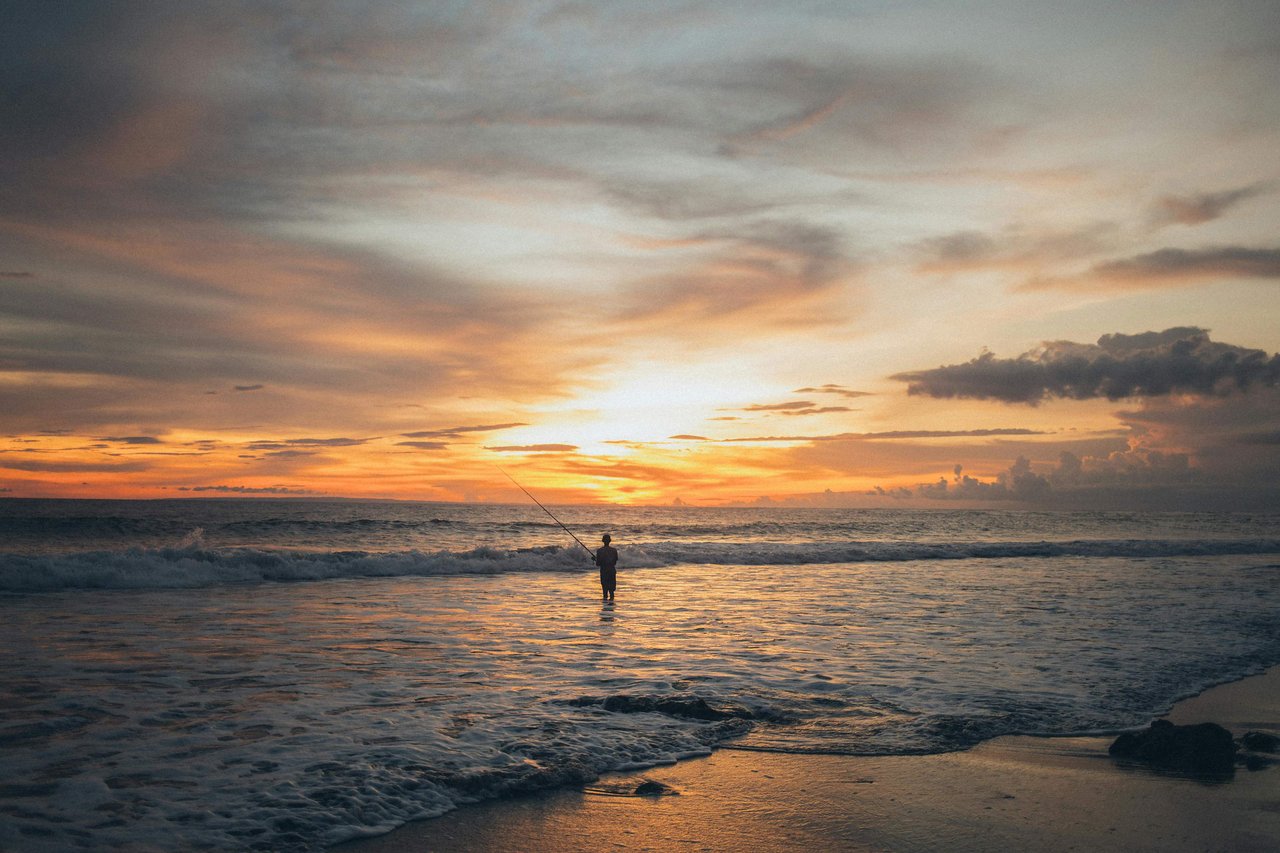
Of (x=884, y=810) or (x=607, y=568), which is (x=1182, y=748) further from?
(x=607, y=568)

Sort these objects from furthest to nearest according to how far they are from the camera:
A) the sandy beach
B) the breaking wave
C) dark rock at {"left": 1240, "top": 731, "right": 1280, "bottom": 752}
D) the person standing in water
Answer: the breaking wave
the person standing in water
dark rock at {"left": 1240, "top": 731, "right": 1280, "bottom": 752}
the sandy beach

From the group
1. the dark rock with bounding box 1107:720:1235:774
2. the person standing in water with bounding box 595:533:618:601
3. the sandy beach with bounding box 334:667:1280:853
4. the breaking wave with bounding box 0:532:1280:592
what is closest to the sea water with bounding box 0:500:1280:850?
the breaking wave with bounding box 0:532:1280:592

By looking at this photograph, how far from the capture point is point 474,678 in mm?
10031

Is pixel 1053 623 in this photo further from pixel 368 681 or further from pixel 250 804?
pixel 250 804

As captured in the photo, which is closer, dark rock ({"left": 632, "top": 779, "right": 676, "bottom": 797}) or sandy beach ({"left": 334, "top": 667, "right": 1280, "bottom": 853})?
sandy beach ({"left": 334, "top": 667, "right": 1280, "bottom": 853})

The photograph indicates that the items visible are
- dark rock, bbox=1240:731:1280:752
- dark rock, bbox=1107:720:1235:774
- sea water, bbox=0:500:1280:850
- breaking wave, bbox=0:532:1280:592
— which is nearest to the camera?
sea water, bbox=0:500:1280:850

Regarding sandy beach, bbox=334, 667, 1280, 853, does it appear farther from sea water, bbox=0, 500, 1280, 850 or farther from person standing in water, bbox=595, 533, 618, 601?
person standing in water, bbox=595, 533, 618, 601

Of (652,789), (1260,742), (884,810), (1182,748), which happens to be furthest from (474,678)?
(1260,742)

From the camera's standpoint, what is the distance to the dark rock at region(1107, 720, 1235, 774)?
6635 mm

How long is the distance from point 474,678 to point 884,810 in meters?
5.89

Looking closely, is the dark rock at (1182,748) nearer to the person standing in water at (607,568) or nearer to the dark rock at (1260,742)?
the dark rock at (1260,742)

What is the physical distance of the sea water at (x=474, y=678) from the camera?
5.99 metres

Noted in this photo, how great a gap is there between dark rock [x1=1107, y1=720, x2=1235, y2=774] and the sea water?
92cm

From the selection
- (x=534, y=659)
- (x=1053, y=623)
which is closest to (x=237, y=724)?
(x=534, y=659)
